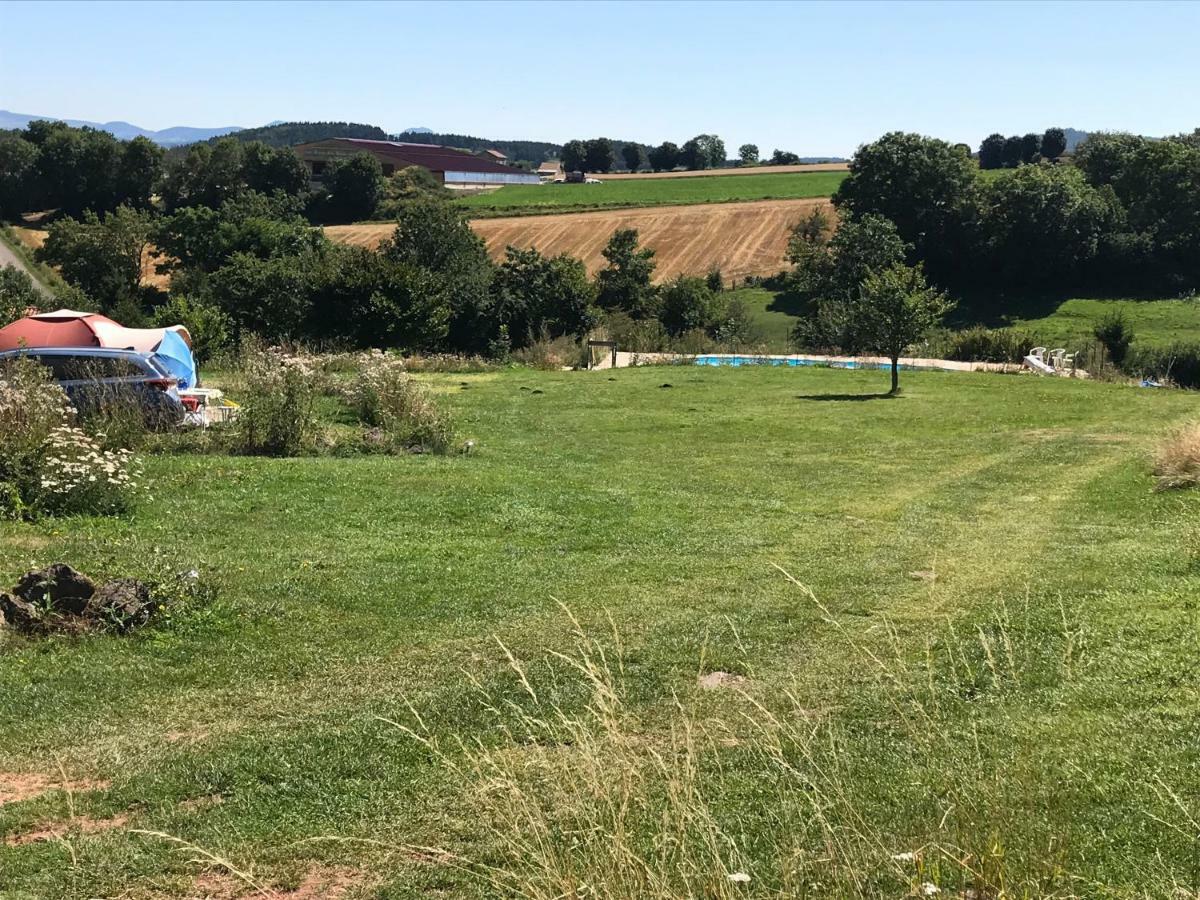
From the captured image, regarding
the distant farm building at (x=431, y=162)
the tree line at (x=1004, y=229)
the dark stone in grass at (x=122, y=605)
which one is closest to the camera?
the dark stone in grass at (x=122, y=605)

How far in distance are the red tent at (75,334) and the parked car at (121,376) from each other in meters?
1.09

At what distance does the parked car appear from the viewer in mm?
14867

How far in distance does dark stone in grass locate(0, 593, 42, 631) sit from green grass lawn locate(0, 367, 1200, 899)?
29 centimetres

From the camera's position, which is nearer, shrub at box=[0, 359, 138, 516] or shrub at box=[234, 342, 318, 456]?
shrub at box=[0, 359, 138, 516]

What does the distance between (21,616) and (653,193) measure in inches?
3561

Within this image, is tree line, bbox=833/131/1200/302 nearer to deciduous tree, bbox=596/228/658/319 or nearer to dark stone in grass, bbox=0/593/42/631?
deciduous tree, bbox=596/228/658/319

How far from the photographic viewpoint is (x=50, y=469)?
10148mm

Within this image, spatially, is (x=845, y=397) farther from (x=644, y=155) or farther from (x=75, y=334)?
(x=644, y=155)

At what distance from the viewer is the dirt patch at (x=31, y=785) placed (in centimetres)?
464

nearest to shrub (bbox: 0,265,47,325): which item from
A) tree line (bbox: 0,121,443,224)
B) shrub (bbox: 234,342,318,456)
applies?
shrub (bbox: 234,342,318,456)

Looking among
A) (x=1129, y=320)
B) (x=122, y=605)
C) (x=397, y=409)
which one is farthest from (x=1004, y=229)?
(x=122, y=605)

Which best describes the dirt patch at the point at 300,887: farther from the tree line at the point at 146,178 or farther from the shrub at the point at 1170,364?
the tree line at the point at 146,178

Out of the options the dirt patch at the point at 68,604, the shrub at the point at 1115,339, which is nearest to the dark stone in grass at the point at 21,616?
the dirt patch at the point at 68,604

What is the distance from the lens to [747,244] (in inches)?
2648
